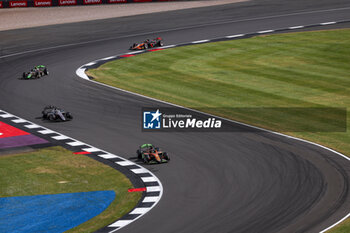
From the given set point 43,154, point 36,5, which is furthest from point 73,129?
point 36,5

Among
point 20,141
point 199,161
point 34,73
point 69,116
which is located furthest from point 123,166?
point 34,73

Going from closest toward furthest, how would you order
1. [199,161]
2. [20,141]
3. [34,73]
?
1. [199,161]
2. [20,141]
3. [34,73]

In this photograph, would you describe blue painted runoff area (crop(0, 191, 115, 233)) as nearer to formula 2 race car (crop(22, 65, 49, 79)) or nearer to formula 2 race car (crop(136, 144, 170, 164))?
formula 2 race car (crop(136, 144, 170, 164))

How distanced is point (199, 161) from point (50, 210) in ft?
26.6

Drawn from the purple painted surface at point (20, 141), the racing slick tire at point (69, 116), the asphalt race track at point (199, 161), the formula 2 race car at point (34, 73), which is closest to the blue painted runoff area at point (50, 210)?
the asphalt race track at point (199, 161)

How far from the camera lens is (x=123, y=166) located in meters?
29.7

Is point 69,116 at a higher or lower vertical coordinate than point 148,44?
lower

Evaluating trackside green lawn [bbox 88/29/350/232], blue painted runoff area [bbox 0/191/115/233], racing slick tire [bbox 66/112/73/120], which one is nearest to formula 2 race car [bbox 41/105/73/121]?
racing slick tire [bbox 66/112/73/120]

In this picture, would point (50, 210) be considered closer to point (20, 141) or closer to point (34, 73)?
point (20, 141)

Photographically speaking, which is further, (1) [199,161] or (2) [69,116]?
(2) [69,116]

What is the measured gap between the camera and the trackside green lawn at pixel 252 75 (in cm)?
4034

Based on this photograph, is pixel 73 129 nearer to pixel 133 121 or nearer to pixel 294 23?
pixel 133 121

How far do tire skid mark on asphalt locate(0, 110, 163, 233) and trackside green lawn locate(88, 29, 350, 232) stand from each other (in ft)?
29.5

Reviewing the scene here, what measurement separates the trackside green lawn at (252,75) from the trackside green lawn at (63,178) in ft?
35.1
